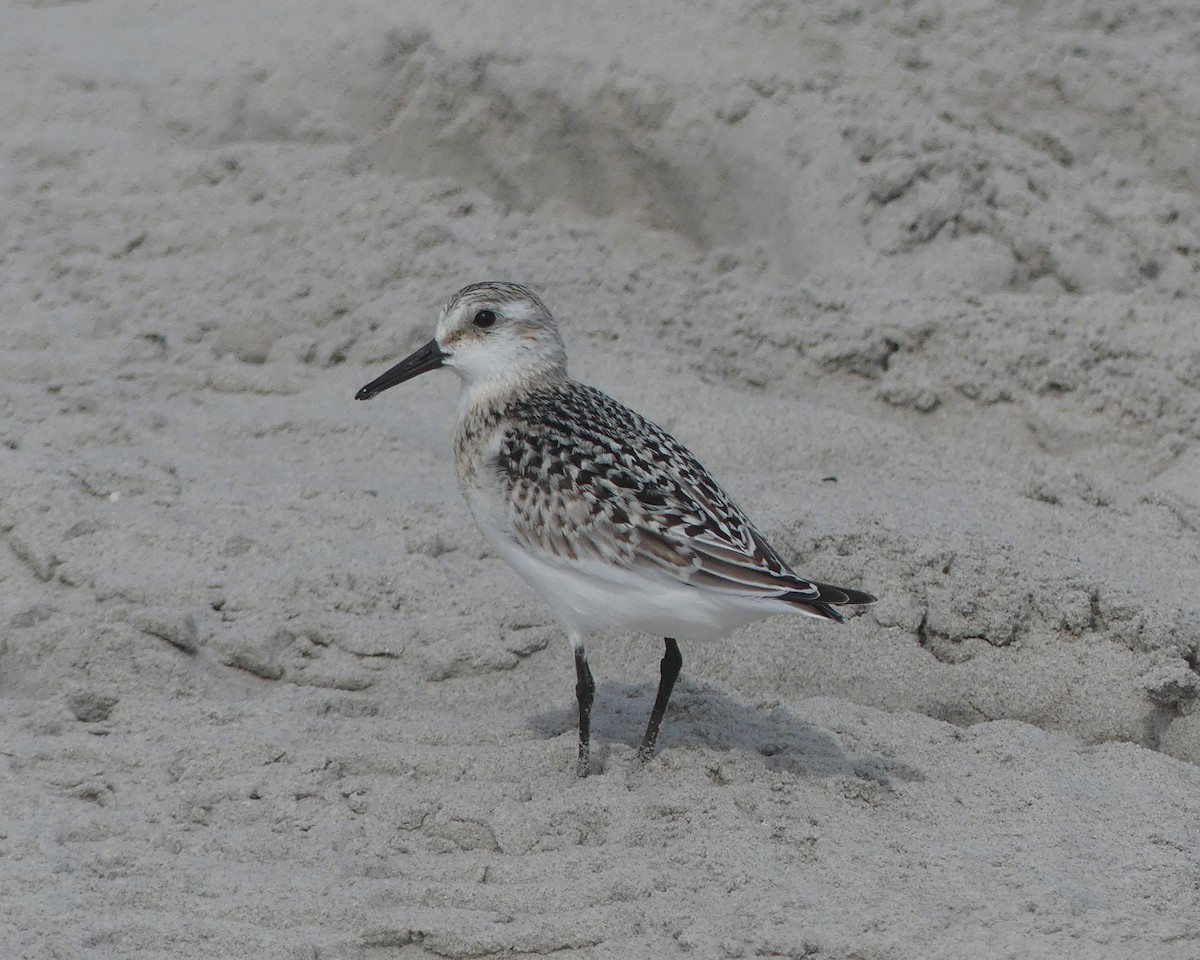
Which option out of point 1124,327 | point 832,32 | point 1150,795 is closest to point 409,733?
point 1150,795

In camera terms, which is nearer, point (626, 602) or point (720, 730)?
point (626, 602)

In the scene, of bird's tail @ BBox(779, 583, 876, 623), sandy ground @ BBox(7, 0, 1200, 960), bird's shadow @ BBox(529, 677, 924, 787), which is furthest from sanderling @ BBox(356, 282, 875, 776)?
sandy ground @ BBox(7, 0, 1200, 960)

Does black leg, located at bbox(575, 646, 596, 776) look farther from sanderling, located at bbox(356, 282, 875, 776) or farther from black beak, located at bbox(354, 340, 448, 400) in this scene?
black beak, located at bbox(354, 340, 448, 400)

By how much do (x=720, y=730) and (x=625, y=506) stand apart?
741 mm

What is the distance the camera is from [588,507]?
4098mm

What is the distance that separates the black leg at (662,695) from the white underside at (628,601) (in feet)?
0.63

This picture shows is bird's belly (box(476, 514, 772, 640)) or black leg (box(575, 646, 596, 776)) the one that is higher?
bird's belly (box(476, 514, 772, 640))

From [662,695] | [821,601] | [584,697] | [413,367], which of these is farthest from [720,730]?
[413,367]

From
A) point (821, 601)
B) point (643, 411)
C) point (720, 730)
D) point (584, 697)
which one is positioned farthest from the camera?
point (643, 411)

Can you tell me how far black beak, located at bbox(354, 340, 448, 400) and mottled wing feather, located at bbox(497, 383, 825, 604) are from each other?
342mm

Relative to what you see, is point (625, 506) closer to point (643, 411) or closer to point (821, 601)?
point (821, 601)

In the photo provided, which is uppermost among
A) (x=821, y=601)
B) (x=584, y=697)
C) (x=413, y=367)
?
(x=413, y=367)

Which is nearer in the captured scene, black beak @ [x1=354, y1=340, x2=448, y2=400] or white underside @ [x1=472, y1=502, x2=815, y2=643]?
white underside @ [x1=472, y1=502, x2=815, y2=643]

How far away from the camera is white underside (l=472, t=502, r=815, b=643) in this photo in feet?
13.0
